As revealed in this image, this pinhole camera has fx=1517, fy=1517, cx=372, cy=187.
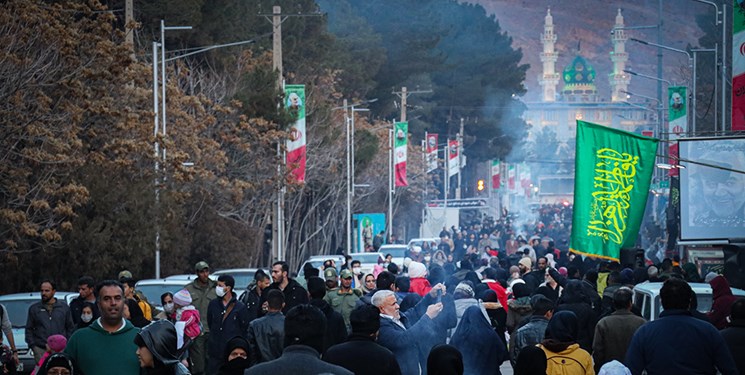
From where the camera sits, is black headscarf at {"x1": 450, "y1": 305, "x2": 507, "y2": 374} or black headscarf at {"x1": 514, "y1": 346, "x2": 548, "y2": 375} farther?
black headscarf at {"x1": 450, "y1": 305, "x2": 507, "y2": 374}

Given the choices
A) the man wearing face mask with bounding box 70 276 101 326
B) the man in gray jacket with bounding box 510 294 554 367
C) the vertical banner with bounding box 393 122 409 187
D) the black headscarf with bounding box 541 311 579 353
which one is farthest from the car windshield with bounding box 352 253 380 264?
the black headscarf with bounding box 541 311 579 353

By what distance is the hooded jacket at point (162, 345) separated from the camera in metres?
8.15

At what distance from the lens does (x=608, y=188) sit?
59.6 ft

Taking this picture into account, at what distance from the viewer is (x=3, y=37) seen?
82.7 ft

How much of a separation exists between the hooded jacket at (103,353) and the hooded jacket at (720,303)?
7097 mm

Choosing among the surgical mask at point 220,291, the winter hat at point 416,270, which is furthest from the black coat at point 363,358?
the winter hat at point 416,270

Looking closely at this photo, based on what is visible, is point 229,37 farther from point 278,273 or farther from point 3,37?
point 278,273

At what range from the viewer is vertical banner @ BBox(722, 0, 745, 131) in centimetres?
2736

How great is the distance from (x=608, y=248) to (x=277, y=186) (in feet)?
90.4

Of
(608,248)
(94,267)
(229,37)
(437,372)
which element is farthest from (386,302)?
(229,37)

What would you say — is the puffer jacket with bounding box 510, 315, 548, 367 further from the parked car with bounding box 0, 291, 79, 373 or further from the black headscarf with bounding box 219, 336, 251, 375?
the parked car with bounding box 0, 291, 79, 373

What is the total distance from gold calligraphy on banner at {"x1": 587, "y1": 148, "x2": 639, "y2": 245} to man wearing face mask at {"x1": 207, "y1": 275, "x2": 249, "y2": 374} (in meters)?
4.67

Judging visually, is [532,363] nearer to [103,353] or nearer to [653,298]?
[103,353]

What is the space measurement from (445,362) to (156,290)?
14.8m
